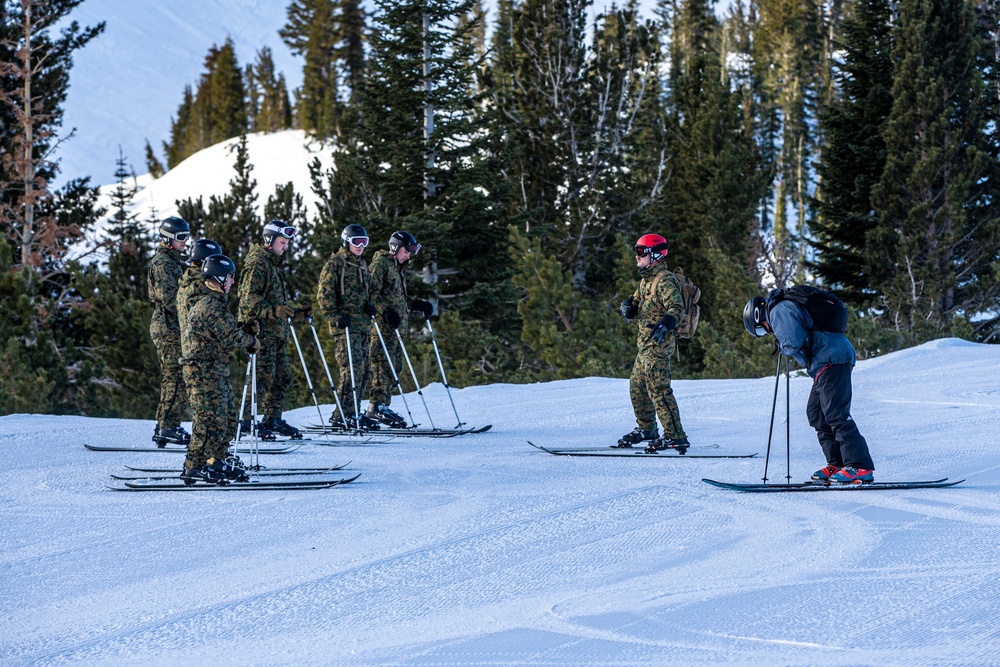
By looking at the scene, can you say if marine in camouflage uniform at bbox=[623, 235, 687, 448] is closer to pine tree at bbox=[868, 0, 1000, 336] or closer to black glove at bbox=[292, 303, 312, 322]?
black glove at bbox=[292, 303, 312, 322]

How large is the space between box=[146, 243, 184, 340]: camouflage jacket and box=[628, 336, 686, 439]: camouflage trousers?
13.7ft

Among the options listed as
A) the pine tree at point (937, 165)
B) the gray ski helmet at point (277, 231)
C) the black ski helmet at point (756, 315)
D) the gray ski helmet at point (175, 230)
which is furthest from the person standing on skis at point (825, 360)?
the pine tree at point (937, 165)

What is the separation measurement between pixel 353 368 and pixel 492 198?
16005mm

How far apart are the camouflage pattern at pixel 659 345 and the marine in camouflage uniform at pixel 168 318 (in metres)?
4.12

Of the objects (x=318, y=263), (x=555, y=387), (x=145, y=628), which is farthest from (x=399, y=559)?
(x=318, y=263)

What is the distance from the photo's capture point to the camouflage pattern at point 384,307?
10.6m

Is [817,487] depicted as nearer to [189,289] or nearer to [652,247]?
[652,247]

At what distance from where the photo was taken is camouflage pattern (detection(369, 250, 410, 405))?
1060 cm

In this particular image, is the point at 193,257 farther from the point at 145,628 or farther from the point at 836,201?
the point at 836,201

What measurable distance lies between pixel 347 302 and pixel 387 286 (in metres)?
0.53

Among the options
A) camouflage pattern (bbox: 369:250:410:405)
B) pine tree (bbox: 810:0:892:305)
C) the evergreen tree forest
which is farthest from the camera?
pine tree (bbox: 810:0:892:305)

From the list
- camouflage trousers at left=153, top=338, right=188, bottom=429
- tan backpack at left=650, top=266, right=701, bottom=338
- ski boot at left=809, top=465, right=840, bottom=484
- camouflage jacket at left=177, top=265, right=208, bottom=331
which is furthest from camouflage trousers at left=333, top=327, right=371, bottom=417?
ski boot at left=809, top=465, right=840, bottom=484

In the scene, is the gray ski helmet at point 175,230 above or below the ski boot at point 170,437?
above

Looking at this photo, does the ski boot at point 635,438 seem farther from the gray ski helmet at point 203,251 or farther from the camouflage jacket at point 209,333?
the gray ski helmet at point 203,251
